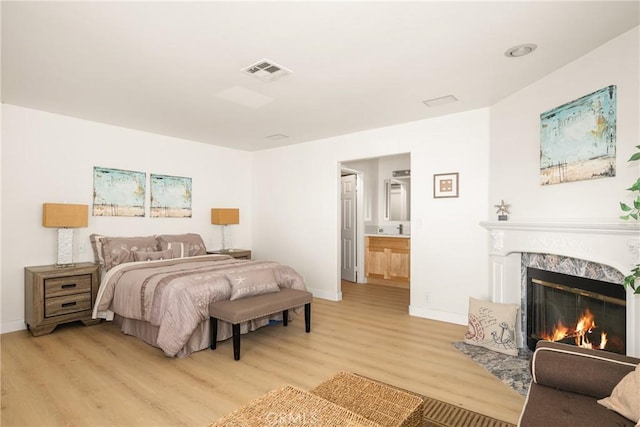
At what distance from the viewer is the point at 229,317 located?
307 centimetres

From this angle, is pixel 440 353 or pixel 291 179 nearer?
pixel 440 353

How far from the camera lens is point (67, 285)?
12.6 feet

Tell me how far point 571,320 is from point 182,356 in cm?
343

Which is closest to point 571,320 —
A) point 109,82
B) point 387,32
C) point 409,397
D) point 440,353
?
point 440,353

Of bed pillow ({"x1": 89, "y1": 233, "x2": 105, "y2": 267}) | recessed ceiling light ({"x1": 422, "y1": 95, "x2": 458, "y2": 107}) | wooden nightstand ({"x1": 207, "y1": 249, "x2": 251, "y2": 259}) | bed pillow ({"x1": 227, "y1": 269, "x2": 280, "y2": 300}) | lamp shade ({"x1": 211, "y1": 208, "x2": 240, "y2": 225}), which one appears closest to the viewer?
bed pillow ({"x1": 227, "y1": 269, "x2": 280, "y2": 300})

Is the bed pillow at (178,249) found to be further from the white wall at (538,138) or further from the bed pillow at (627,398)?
the bed pillow at (627,398)

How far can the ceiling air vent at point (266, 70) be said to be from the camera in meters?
2.78

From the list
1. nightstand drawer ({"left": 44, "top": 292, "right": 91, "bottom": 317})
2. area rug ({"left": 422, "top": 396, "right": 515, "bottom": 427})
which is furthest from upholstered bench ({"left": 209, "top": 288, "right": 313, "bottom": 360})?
nightstand drawer ({"left": 44, "top": 292, "right": 91, "bottom": 317})

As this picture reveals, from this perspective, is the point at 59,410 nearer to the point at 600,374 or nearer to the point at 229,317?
the point at 229,317

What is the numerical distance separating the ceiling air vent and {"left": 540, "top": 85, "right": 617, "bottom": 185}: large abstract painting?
231cm

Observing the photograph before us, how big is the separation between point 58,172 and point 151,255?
148 cm

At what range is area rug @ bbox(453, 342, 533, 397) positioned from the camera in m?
2.64

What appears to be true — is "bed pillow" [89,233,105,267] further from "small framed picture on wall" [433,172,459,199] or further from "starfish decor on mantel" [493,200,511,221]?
"starfish decor on mantel" [493,200,511,221]

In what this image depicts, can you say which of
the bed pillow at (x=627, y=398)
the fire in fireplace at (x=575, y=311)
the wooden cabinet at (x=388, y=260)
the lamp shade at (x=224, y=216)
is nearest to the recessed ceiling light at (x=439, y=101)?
the fire in fireplace at (x=575, y=311)
